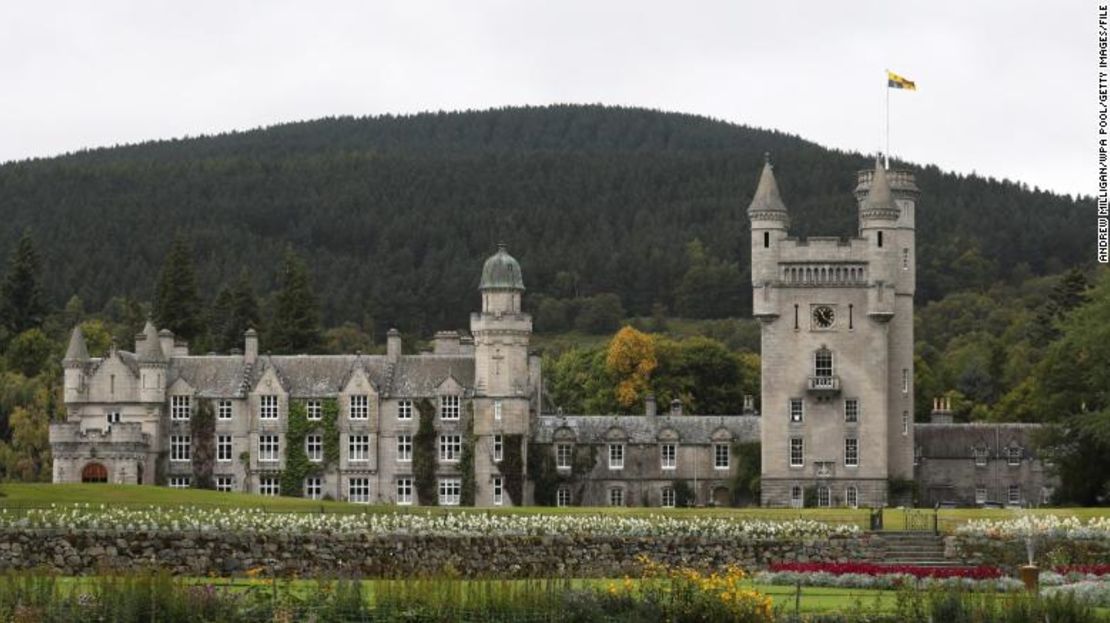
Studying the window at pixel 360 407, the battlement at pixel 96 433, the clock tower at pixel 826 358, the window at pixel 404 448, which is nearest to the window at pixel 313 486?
the window at pixel 360 407

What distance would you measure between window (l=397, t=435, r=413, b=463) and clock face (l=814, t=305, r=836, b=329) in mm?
17856

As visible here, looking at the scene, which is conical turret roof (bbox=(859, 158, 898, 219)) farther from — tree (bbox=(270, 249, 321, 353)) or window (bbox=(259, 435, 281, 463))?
tree (bbox=(270, 249, 321, 353))

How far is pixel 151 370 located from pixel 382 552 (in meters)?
37.7

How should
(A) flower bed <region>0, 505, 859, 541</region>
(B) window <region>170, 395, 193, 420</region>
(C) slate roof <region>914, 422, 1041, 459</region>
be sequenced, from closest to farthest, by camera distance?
(A) flower bed <region>0, 505, 859, 541</region> < (B) window <region>170, 395, 193, 420</region> < (C) slate roof <region>914, 422, 1041, 459</region>

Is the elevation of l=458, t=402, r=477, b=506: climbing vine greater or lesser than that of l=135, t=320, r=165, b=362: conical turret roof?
lesser

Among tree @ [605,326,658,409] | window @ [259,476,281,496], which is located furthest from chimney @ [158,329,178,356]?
tree @ [605,326,658,409]

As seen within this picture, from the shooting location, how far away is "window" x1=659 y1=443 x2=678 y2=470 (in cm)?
9644

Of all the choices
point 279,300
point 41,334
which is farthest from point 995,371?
point 41,334

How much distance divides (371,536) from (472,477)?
33202 mm

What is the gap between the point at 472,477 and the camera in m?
93.9

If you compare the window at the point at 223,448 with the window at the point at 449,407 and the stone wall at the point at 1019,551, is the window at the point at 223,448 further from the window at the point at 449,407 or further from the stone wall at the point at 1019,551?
the stone wall at the point at 1019,551

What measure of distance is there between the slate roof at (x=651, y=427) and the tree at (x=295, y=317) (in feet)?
63.7

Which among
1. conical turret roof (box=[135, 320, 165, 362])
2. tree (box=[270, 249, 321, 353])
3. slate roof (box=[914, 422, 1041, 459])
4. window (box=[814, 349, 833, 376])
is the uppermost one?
tree (box=[270, 249, 321, 353])

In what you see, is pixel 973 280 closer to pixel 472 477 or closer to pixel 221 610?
pixel 472 477
